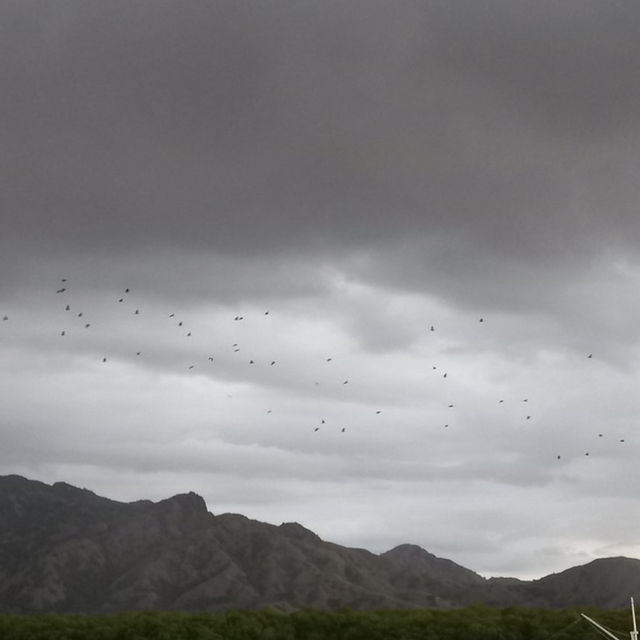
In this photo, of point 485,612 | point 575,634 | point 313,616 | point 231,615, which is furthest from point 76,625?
point 575,634

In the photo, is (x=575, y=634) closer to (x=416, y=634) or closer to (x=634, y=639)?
(x=416, y=634)

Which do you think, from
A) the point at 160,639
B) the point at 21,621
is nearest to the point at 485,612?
the point at 160,639

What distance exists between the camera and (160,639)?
176 metres

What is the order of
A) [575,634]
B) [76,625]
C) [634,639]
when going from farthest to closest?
[76,625]
[575,634]
[634,639]

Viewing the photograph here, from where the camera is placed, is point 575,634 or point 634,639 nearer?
point 634,639

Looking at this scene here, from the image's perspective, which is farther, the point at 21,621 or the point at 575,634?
the point at 21,621

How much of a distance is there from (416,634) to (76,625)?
61.5 meters

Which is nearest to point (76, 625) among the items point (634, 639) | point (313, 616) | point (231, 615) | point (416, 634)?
point (231, 615)

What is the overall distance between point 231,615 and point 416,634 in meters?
35.0

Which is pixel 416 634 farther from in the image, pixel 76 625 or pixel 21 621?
pixel 21 621

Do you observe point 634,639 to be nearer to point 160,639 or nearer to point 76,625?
point 160,639

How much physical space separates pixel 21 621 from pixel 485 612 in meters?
85.9

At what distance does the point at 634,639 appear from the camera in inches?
4830

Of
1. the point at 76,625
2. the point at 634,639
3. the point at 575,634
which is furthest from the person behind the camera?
the point at 76,625
